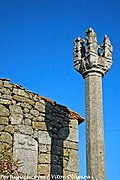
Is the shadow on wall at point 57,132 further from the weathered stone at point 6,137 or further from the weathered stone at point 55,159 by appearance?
the weathered stone at point 6,137

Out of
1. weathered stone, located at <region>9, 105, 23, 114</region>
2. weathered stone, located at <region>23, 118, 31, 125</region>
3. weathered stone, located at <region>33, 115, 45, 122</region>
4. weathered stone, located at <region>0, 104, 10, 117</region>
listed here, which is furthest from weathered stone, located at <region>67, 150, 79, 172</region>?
weathered stone, located at <region>0, 104, 10, 117</region>

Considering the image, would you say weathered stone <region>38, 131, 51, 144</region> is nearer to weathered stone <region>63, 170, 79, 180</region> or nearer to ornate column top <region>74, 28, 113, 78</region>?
weathered stone <region>63, 170, 79, 180</region>

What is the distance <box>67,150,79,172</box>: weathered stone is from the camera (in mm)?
9406

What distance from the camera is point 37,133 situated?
29.9ft

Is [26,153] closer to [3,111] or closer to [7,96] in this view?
[3,111]

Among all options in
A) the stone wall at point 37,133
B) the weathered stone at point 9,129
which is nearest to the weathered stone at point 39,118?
the stone wall at point 37,133

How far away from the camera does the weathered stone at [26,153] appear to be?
8.61 m

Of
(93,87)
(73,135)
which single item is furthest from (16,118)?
(93,87)

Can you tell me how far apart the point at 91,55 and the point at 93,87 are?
616 millimetres

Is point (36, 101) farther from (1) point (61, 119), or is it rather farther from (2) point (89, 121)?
(2) point (89, 121)

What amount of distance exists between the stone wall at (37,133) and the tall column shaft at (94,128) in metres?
1.85

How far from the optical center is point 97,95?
25.4 feet

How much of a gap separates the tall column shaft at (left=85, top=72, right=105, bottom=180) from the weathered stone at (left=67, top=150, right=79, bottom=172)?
2129 mm

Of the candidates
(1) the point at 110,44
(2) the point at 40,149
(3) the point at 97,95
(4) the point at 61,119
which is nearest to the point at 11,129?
(2) the point at 40,149
